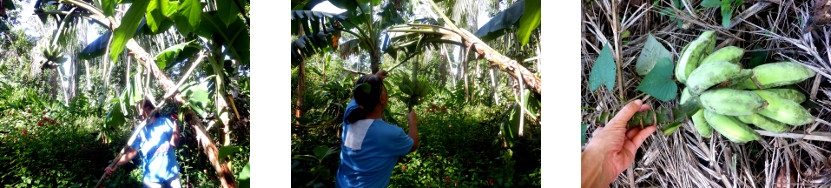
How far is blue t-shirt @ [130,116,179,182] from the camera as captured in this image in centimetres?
103

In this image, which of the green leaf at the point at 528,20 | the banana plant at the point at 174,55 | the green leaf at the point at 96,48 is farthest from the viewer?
the green leaf at the point at 96,48

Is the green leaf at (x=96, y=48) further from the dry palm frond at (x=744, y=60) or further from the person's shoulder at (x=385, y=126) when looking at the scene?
the dry palm frond at (x=744, y=60)

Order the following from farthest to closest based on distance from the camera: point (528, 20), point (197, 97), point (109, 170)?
point (109, 170) < point (197, 97) < point (528, 20)

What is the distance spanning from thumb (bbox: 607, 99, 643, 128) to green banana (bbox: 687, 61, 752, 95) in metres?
0.09

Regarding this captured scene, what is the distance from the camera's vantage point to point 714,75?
47 cm

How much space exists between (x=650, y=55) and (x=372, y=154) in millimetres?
592

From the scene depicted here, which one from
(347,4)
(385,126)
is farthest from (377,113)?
(347,4)

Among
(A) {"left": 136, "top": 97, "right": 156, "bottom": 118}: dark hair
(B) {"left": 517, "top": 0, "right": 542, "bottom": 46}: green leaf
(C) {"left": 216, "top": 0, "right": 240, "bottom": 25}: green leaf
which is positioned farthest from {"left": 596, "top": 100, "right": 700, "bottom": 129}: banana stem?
(A) {"left": 136, "top": 97, "right": 156, "bottom": 118}: dark hair

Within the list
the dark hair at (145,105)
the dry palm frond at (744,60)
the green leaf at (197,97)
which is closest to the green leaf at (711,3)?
the dry palm frond at (744,60)

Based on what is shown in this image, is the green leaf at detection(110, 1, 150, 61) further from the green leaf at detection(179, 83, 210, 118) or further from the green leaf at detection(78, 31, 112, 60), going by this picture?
the green leaf at detection(78, 31, 112, 60)

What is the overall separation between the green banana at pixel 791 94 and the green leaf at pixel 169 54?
1.21 metres

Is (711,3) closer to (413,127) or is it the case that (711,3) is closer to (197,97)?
(413,127)

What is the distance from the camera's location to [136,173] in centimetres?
110

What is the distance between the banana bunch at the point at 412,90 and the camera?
756mm
